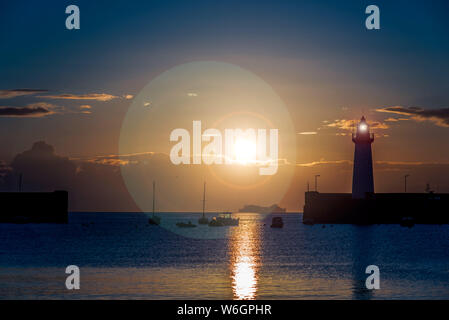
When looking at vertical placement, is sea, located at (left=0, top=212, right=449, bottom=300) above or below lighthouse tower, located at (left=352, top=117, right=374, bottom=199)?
below

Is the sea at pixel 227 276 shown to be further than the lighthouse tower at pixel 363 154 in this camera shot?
No

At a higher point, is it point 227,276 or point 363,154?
point 363,154

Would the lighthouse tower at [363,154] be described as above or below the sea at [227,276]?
above

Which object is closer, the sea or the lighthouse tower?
the sea

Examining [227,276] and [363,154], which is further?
[363,154]

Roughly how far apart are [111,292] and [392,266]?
132 ft

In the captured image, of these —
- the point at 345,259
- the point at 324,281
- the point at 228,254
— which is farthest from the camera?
the point at 228,254
